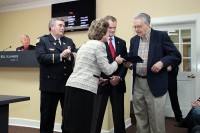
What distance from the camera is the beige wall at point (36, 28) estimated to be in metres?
3.50

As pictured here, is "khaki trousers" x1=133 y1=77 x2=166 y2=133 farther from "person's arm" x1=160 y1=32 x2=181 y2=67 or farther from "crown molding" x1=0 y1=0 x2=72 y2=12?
"crown molding" x1=0 y1=0 x2=72 y2=12

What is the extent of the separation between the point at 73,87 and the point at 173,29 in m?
3.37

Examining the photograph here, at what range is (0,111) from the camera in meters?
1.53

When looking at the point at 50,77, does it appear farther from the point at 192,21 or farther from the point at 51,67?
the point at 192,21

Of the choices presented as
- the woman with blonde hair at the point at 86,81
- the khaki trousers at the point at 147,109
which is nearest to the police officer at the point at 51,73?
the woman with blonde hair at the point at 86,81

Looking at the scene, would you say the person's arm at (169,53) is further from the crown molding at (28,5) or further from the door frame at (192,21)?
the crown molding at (28,5)

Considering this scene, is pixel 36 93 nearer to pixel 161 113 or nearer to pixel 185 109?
pixel 161 113

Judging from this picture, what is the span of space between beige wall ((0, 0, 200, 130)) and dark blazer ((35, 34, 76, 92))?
0.98 meters

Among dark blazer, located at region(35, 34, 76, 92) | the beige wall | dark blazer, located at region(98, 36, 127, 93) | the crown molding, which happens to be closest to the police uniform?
dark blazer, located at region(35, 34, 76, 92)

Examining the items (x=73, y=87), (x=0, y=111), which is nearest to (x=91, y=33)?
(x=73, y=87)

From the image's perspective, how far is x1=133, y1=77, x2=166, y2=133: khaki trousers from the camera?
6.88 feet

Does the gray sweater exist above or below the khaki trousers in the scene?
above

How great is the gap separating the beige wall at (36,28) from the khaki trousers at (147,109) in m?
0.89

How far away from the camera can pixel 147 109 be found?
2221 mm
